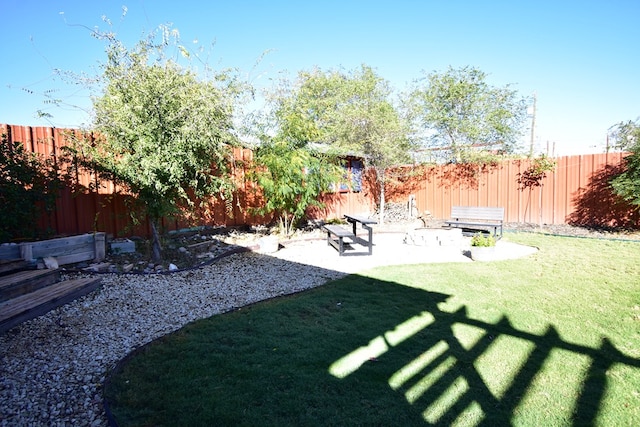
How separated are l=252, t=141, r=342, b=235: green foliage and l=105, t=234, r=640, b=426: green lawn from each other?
351cm

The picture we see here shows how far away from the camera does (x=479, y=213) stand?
931 centimetres

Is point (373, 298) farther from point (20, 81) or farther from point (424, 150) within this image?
point (424, 150)

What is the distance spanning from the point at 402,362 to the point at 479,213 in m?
7.77

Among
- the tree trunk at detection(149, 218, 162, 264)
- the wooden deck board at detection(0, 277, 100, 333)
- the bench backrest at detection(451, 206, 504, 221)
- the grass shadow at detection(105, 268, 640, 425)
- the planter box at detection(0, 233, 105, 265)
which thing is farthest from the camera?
the bench backrest at detection(451, 206, 504, 221)

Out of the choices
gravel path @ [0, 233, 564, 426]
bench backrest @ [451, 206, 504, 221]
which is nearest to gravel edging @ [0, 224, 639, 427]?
gravel path @ [0, 233, 564, 426]

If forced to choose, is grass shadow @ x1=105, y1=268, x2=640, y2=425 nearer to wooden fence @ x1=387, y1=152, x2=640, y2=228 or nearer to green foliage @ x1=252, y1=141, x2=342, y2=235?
green foliage @ x1=252, y1=141, x2=342, y2=235

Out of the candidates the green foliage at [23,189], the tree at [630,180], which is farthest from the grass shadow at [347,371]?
the tree at [630,180]

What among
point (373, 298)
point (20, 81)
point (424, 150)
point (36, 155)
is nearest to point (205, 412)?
point (373, 298)

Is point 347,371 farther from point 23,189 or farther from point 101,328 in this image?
point 23,189

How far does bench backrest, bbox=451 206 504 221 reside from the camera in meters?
8.93

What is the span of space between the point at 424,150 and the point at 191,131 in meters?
9.90

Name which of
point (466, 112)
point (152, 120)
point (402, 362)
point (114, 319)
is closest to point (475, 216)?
point (466, 112)

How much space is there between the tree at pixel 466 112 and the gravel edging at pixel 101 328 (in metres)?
9.60

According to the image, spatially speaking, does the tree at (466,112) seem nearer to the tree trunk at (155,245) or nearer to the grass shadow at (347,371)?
the tree trunk at (155,245)
